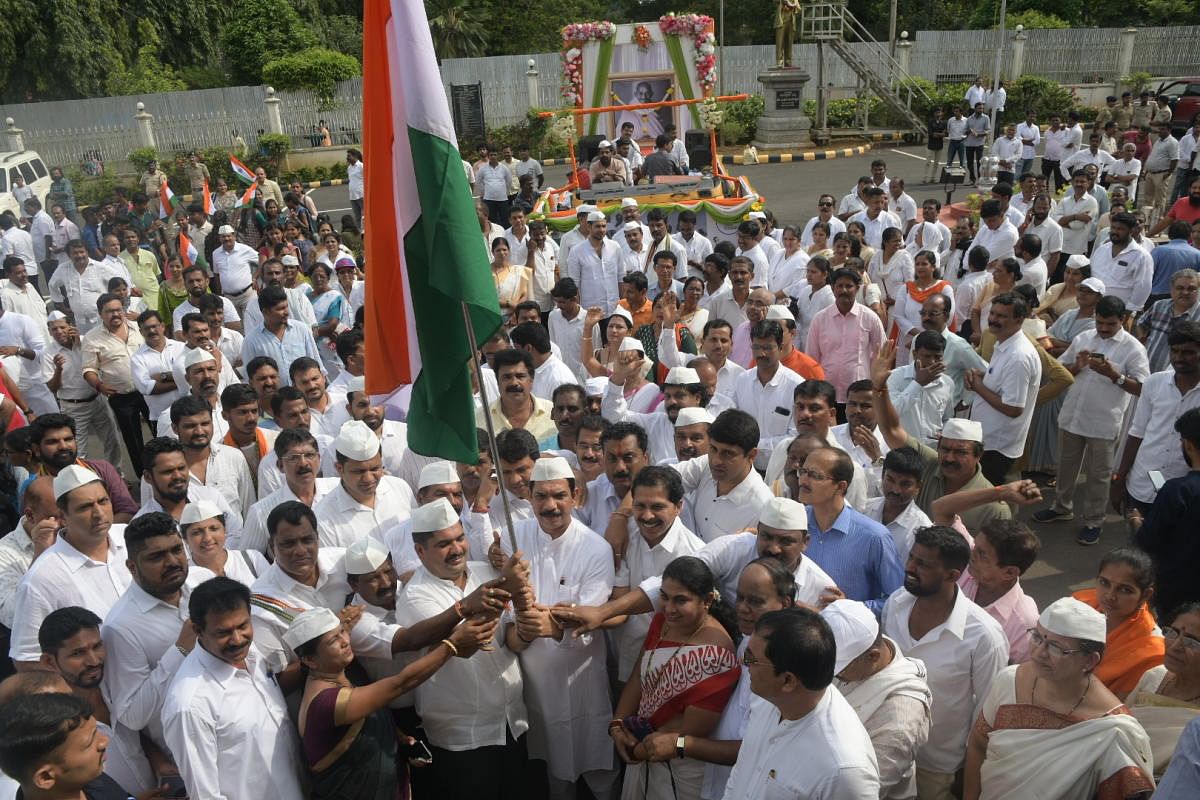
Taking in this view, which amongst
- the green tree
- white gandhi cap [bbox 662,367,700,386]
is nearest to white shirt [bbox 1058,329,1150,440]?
white gandhi cap [bbox 662,367,700,386]

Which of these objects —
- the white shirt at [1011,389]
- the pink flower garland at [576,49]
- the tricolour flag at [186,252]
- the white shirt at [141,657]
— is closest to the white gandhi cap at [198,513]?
the white shirt at [141,657]

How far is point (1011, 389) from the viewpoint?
5.93 m

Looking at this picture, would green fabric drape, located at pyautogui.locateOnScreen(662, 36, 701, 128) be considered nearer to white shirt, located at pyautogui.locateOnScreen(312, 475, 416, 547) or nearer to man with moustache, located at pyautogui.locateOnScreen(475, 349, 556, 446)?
man with moustache, located at pyautogui.locateOnScreen(475, 349, 556, 446)

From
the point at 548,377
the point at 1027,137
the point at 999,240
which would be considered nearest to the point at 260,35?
the point at 1027,137

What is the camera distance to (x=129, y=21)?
1112 inches

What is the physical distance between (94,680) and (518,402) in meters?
2.87

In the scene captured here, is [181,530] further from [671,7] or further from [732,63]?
[671,7]

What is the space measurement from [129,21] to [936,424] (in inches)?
1177

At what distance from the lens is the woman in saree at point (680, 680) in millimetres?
3521

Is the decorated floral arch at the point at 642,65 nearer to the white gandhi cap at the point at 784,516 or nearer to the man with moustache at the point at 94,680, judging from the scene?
the white gandhi cap at the point at 784,516

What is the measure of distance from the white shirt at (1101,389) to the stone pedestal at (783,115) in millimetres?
20755

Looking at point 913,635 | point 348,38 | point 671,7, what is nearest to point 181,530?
point 913,635

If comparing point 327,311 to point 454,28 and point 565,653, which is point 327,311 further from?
point 454,28

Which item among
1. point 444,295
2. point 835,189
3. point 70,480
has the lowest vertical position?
point 835,189
